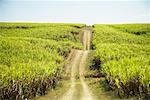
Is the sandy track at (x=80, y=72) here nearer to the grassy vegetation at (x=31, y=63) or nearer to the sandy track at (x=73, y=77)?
the sandy track at (x=73, y=77)

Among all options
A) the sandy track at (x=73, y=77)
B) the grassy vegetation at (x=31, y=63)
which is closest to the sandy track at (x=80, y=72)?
the sandy track at (x=73, y=77)

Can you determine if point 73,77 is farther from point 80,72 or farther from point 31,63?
point 31,63

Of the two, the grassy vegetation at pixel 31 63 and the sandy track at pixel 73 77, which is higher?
the grassy vegetation at pixel 31 63

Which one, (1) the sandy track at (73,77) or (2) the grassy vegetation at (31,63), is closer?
(2) the grassy vegetation at (31,63)

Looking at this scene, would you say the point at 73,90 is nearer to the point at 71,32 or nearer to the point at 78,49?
the point at 78,49

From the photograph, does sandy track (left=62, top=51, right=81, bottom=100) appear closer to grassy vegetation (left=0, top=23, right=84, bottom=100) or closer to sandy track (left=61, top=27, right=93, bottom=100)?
sandy track (left=61, top=27, right=93, bottom=100)

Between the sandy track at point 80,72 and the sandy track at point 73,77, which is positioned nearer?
the sandy track at point 73,77

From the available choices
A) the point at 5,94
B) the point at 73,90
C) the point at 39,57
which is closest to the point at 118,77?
the point at 73,90

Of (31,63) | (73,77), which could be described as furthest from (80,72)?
(31,63)

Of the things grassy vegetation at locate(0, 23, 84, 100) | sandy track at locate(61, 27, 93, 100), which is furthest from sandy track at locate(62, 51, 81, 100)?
grassy vegetation at locate(0, 23, 84, 100)

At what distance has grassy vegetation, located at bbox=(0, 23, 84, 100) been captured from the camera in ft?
52.5

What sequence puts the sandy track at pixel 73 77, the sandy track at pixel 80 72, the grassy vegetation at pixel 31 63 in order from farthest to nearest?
the sandy track at pixel 80 72 → the sandy track at pixel 73 77 → the grassy vegetation at pixel 31 63

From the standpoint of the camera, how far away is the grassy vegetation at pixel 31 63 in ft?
52.5

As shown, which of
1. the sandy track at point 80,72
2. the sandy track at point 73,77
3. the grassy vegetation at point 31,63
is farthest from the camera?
the sandy track at point 80,72
